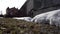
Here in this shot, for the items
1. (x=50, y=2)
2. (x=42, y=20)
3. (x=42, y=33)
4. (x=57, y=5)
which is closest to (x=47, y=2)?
(x=50, y=2)

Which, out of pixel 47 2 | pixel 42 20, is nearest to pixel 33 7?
pixel 47 2

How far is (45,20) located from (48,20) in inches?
5.4

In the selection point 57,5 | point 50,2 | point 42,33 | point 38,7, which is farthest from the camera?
point 38,7

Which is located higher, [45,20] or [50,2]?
[50,2]

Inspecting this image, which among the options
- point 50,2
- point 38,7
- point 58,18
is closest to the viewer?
point 58,18

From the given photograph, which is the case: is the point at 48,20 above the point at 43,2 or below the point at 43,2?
below

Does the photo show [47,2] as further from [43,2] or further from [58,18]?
[58,18]

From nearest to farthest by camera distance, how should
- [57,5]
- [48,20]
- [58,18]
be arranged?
[58,18] → [48,20] → [57,5]

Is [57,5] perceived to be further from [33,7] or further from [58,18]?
[58,18]

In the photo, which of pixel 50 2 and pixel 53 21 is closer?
pixel 53 21

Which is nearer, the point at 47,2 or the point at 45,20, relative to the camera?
the point at 45,20

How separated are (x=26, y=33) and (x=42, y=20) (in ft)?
10.2

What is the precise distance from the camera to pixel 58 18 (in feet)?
15.4

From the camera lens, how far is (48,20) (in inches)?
206
